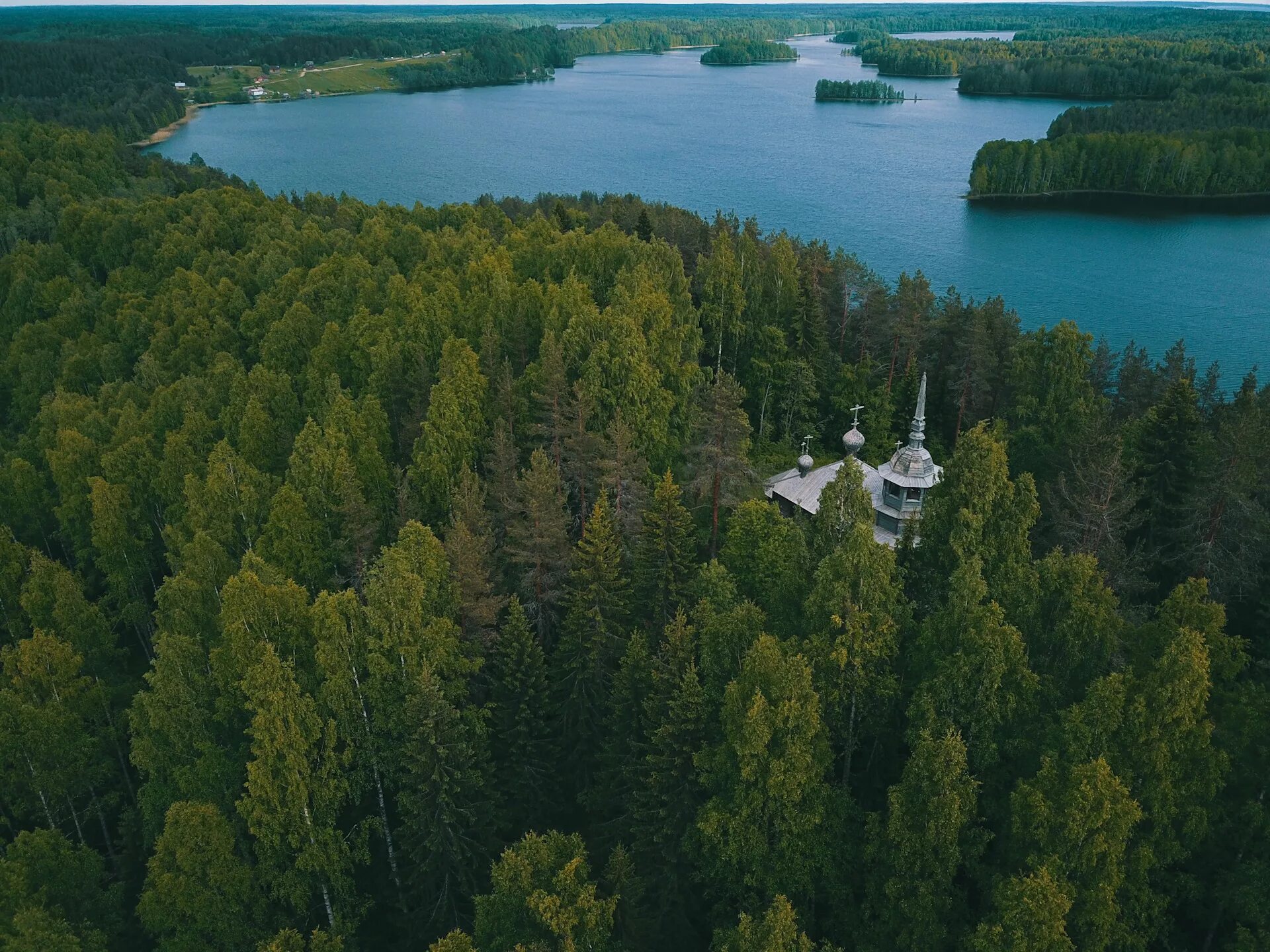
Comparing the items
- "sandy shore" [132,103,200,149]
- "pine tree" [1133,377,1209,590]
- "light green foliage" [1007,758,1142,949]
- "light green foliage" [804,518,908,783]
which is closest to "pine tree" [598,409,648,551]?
"light green foliage" [804,518,908,783]

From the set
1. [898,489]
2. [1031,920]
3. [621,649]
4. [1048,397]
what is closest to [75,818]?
[621,649]

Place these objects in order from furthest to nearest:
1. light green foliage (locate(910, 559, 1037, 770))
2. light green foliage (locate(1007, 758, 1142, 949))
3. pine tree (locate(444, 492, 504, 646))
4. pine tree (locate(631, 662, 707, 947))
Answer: pine tree (locate(444, 492, 504, 646)), pine tree (locate(631, 662, 707, 947)), light green foliage (locate(910, 559, 1037, 770)), light green foliage (locate(1007, 758, 1142, 949))

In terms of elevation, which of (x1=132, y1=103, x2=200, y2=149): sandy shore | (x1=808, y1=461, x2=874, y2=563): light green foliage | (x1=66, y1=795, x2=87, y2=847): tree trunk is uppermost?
(x1=132, y1=103, x2=200, y2=149): sandy shore

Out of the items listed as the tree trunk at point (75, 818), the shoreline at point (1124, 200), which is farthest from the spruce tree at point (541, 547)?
the shoreline at point (1124, 200)

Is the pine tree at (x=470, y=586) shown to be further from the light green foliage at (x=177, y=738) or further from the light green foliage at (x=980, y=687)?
the light green foliage at (x=980, y=687)

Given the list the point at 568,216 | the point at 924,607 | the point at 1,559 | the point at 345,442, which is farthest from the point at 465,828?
the point at 568,216

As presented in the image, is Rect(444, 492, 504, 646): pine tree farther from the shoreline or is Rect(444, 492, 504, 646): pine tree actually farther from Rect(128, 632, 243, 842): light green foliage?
the shoreline
